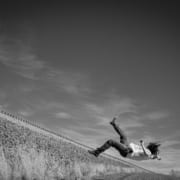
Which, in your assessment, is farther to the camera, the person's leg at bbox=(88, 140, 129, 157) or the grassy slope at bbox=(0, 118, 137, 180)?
the grassy slope at bbox=(0, 118, 137, 180)

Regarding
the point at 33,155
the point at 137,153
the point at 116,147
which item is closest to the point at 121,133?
the point at 116,147

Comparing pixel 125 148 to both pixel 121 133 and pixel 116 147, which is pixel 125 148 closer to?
pixel 116 147

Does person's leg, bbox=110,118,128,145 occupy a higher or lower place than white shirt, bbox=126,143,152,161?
higher

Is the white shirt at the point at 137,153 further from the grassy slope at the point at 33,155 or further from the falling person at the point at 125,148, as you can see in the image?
the grassy slope at the point at 33,155

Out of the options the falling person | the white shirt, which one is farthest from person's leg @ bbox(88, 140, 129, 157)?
the white shirt

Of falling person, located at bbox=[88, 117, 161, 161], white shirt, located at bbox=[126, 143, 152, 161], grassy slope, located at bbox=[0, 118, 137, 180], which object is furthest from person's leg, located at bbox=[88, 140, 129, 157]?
grassy slope, located at bbox=[0, 118, 137, 180]

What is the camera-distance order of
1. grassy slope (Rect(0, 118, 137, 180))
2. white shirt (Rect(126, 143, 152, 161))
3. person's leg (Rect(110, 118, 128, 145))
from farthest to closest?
grassy slope (Rect(0, 118, 137, 180)), person's leg (Rect(110, 118, 128, 145)), white shirt (Rect(126, 143, 152, 161))

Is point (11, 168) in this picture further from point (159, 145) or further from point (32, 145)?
point (159, 145)

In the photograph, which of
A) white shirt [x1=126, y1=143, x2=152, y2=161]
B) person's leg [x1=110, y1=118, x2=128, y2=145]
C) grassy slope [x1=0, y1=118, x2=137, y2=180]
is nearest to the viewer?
white shirt [x1=126, y1=143, x2=152, y2=161]

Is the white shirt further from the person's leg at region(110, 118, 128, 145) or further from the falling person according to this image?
the person's leg at region(110, 118, 128, 145)

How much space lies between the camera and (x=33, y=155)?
11945 millimetres

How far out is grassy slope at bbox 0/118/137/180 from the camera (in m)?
9.98

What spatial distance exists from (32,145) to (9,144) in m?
2.08

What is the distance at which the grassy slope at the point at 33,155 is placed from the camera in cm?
998
